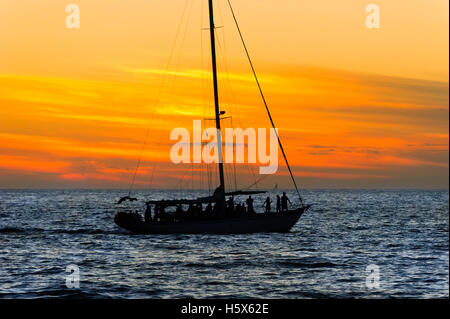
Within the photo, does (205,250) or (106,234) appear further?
(106,234)

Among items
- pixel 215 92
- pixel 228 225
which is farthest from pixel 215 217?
pixel 215 92

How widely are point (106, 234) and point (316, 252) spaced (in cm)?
2191

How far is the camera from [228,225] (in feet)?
163

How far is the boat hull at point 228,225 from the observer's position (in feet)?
163

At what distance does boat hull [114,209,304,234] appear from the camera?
49750 mm

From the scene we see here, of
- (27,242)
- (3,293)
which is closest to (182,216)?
(27,242)

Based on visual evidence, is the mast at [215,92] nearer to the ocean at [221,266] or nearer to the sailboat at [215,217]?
the sailboat at [215,217]

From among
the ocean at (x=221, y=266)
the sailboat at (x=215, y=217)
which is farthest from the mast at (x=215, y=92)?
the ocean at (x=221, y=266)

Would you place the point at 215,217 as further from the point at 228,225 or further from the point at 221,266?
the point at 221,266

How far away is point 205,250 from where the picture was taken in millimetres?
44188

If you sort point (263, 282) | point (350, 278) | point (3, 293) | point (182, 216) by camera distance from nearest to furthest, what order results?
point (3, 293), point (263, 282), point (350, 278), point (182, 216)
